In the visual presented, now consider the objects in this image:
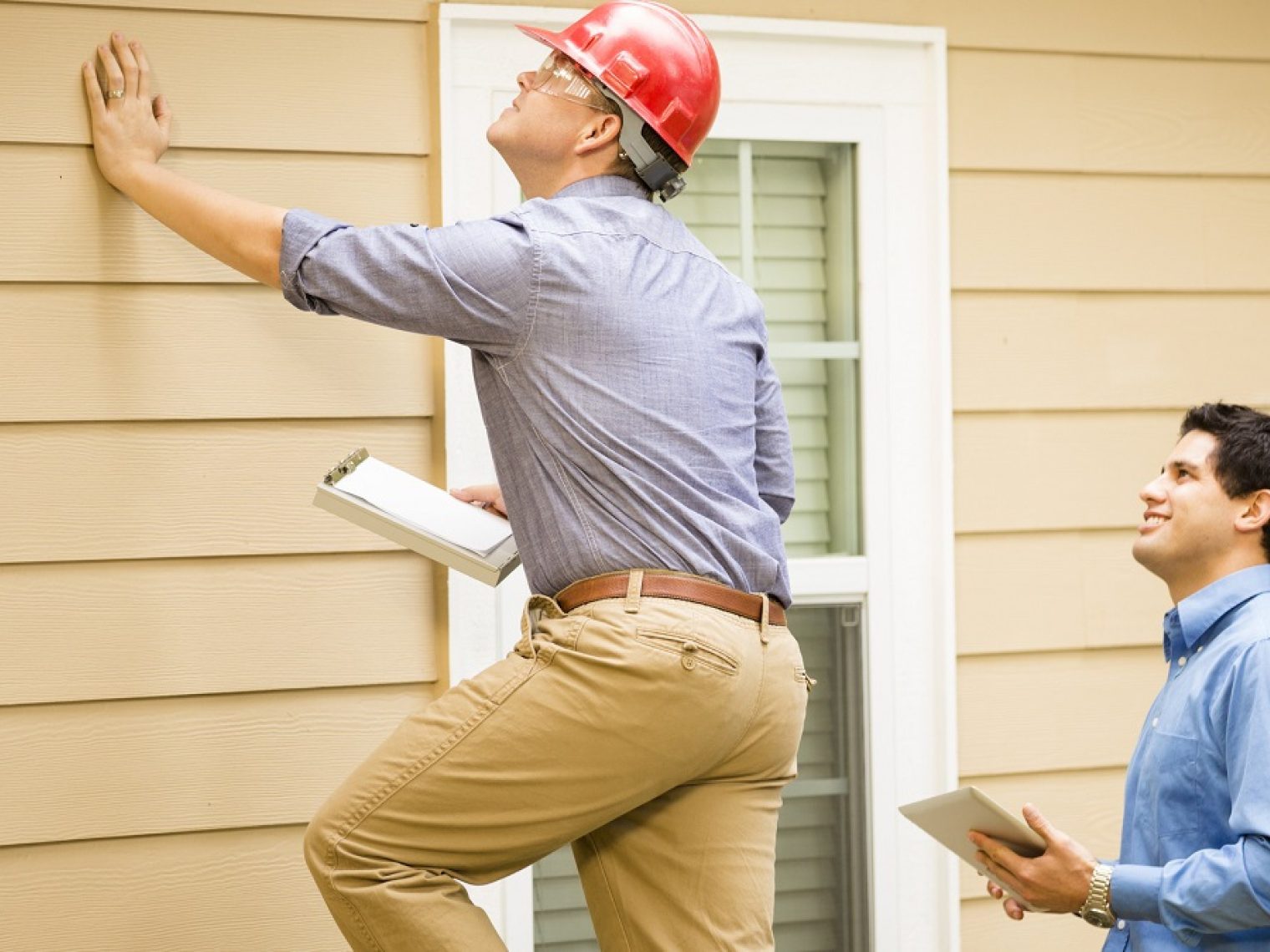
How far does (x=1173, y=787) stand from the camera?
1.76 metres

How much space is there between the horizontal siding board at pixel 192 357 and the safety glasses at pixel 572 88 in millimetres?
561

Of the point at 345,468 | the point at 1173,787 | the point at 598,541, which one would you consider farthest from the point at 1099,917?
the point at 345,468

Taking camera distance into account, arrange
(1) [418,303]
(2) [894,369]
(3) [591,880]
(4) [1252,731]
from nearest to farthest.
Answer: (4) [1252,731]
(1) [418,303]
(3) [591,880]
(2) [894,369]

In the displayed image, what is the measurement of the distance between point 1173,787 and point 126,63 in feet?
5.96

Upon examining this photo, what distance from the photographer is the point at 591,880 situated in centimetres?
191

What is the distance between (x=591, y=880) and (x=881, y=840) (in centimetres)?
84

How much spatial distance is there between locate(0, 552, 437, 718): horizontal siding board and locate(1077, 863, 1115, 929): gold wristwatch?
42.9 inches

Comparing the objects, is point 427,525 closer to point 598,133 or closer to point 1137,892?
point 598,133

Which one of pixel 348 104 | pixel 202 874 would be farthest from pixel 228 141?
pixel 202 874

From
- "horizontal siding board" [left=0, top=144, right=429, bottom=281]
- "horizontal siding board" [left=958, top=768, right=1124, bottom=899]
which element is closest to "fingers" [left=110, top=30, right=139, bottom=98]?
"horizontal siding board" [left=0, top=144, right=429, bottom=281]

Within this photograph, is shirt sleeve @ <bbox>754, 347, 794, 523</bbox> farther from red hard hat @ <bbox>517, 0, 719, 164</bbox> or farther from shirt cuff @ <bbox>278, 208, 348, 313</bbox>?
shirt cuff @ <bbox>278, 208, 348, 313</bbox>

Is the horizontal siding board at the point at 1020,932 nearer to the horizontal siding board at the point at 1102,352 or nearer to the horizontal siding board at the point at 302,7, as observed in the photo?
the horizontal siding board at the point at 1102,352

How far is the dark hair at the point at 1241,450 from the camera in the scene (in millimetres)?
1819

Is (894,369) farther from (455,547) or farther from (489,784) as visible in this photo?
(489,784)
